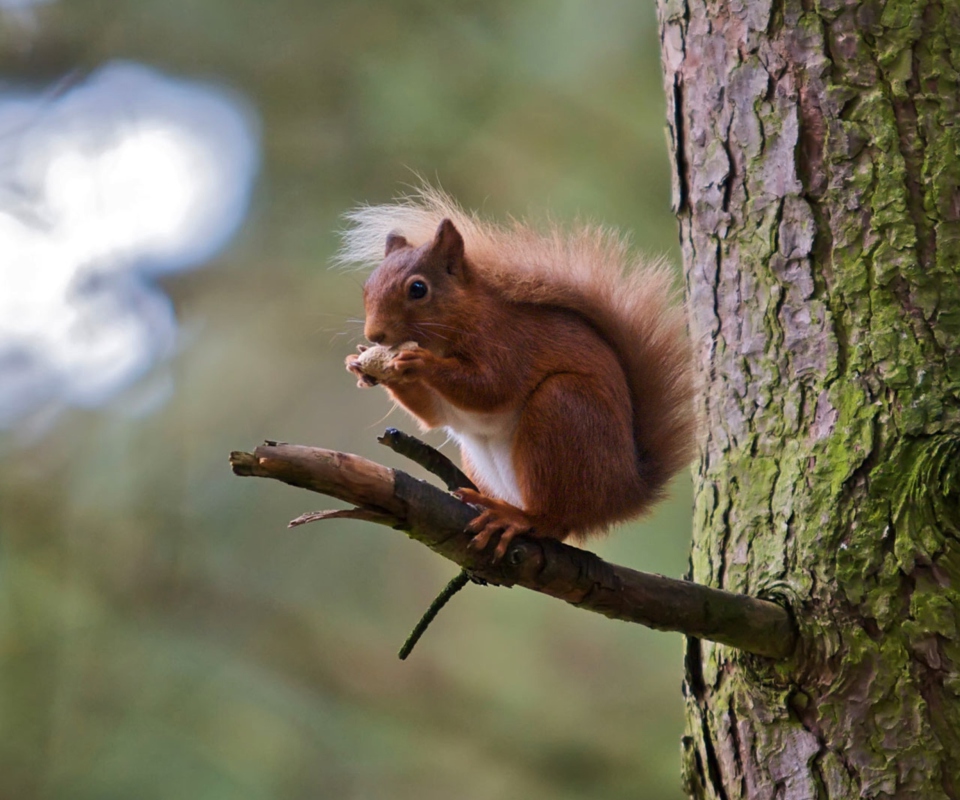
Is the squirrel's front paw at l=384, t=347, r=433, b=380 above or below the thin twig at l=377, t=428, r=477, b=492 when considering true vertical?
above

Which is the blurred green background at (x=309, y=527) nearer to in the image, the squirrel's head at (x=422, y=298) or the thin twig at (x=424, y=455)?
the squirrel's head at (x=422, y=298)

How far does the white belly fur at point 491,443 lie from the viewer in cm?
156

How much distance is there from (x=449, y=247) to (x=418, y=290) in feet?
0.35

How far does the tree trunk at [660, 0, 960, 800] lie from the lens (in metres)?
1.40

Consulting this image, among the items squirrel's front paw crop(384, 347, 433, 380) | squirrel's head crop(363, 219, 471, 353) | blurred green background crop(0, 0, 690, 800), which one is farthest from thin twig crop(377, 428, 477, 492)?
blurred green background crop(0, 0, 690, 800)

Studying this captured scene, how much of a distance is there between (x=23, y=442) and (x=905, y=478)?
275 cm

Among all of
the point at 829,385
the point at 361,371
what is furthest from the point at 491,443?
the point at 829,385

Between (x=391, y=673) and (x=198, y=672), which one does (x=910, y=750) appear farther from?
(x=198, y=672)

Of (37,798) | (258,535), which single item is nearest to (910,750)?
(258,535)

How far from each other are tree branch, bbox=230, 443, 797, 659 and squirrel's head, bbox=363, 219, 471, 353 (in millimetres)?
401

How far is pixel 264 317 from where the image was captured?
11.0 feet

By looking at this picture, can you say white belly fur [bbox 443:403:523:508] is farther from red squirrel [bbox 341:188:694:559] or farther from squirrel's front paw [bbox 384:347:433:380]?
squirrel's front paw [bbox 384:347:433:380]

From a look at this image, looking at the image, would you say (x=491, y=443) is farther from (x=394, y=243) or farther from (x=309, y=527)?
(x=309, y=527)

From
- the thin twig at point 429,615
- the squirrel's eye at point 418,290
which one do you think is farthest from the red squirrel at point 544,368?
the thin twig at point 429,615
